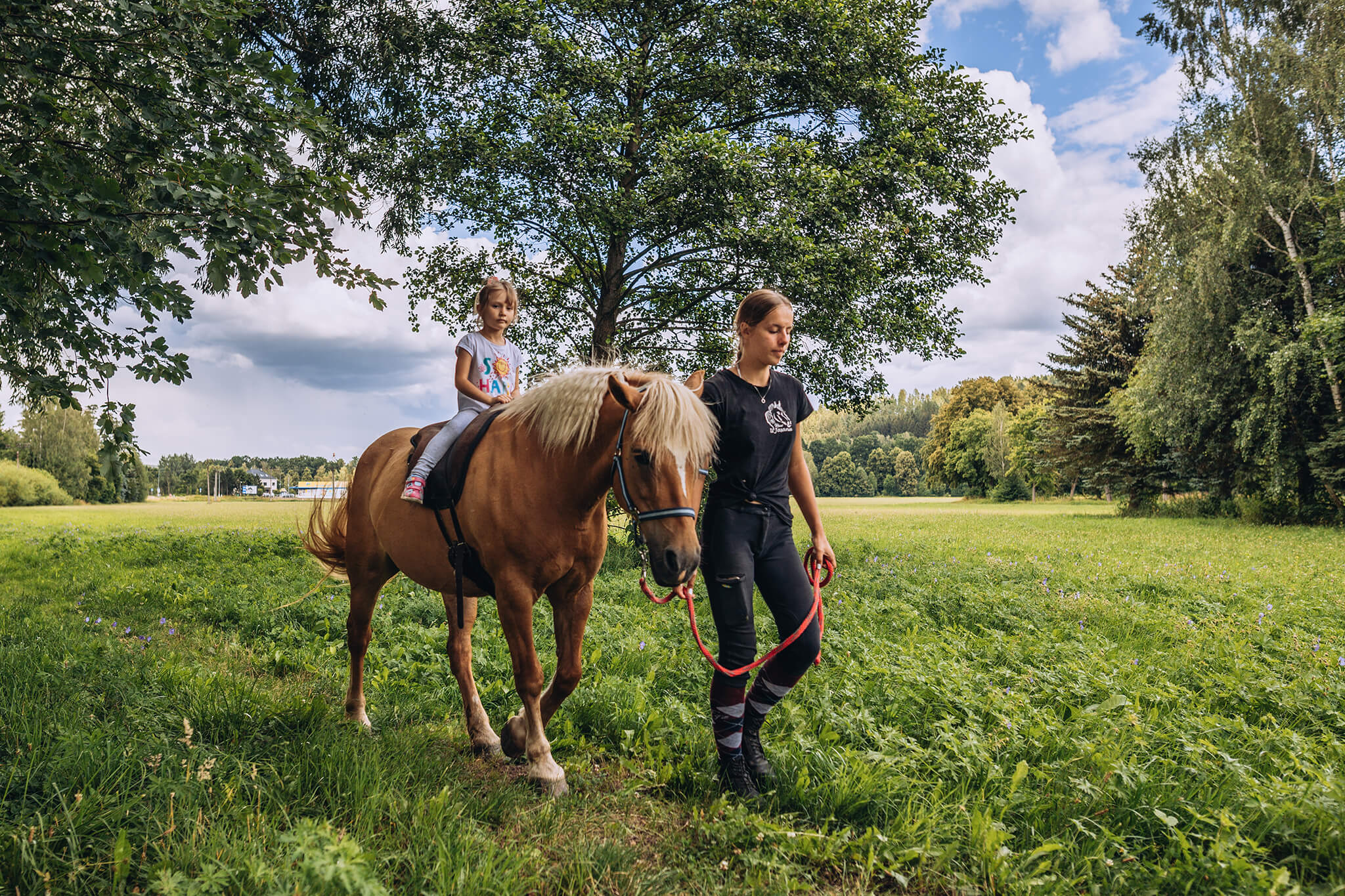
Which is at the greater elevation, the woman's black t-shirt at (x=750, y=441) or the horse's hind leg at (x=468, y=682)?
the woman's black t-shirt at (x=750, y=441)

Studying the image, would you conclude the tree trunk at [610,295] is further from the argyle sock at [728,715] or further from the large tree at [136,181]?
the argyle sock at [728,715]

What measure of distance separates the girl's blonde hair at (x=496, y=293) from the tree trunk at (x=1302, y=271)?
81.5 feet

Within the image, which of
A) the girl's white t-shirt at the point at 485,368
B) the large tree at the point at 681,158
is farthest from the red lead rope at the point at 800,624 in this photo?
the large tree at the point at 681,158

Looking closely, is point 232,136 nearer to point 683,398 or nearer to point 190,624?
point 683,398

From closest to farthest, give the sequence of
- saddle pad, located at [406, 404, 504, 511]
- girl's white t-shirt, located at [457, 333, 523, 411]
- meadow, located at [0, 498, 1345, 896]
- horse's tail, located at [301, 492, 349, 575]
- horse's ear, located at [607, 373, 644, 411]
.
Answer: meadow, located at [0, 498, 1345, 896], horse's ear, located at [607, 373, 644, 411], saddle pad, located at [406, 404, 504, 511], girl's white t-shirt, located at [457, 333, 523, 411], horse's tail, located at [301, 492, 349, 575]

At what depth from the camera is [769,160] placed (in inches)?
Answer: 391

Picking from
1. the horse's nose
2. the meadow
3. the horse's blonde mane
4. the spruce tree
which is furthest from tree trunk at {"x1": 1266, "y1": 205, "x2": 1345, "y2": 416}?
the horse's nose

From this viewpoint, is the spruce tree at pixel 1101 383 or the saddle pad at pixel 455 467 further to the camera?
the spruce tree at pixel 1101 383

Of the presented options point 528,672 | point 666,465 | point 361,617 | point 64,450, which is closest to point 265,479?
point 64,450

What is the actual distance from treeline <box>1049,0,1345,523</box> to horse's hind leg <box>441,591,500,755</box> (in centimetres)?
2437

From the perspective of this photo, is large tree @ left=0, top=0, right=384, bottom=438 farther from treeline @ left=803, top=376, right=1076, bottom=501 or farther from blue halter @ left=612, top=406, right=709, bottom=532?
treeline @ left=803, top=376, right=1076, bottom=501

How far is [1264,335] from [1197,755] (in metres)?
24.1

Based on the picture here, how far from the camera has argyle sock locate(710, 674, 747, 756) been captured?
130 inches

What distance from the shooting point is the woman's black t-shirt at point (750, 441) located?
10.7 ft
